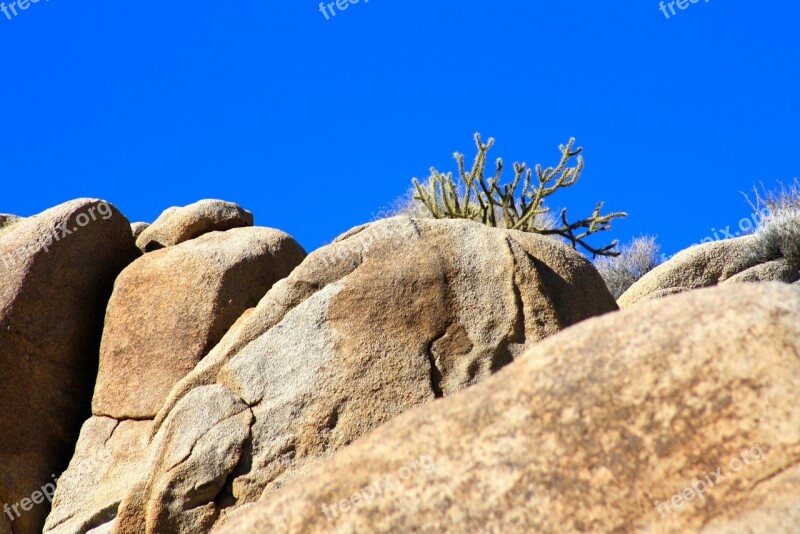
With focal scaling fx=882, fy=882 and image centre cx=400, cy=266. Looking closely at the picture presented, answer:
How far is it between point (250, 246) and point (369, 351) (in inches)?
85.4

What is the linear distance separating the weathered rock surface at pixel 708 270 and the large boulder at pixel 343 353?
13.5 feet

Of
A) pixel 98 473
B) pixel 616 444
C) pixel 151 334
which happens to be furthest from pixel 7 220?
pixel 616 444

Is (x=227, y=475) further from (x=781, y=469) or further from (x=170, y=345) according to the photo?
(x=781, y=469)

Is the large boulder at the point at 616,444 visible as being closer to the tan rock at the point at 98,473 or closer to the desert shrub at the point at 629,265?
the tan rock at the point at 98,473

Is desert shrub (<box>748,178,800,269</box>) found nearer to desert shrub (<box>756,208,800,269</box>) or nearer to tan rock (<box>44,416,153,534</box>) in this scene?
desert shrub (<box>756,208,800,269</box>)

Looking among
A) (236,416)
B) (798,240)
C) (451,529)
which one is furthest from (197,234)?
(798,240)

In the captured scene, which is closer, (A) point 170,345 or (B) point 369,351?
(B) point 369,351

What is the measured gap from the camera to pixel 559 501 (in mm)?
2527
